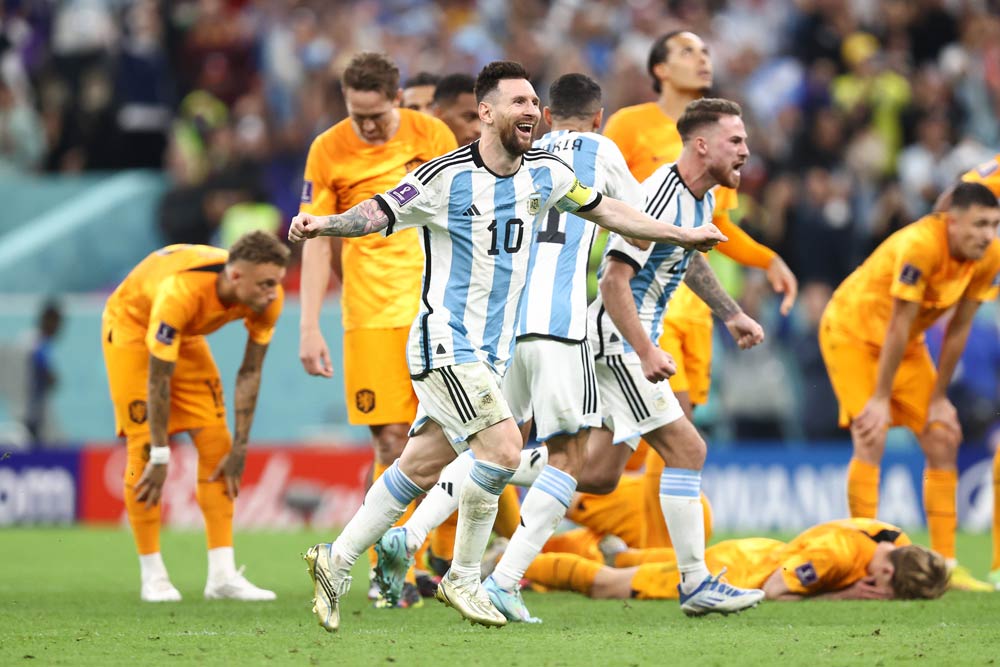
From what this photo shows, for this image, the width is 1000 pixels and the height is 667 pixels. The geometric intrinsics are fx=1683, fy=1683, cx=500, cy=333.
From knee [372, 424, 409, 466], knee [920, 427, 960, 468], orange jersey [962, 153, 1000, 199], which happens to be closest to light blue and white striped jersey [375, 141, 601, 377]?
knee [372, 424, 409, 466]

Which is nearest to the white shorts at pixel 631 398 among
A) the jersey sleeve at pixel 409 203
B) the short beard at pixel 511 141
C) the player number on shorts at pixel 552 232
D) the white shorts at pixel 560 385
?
the white shorts at pixel 560 385

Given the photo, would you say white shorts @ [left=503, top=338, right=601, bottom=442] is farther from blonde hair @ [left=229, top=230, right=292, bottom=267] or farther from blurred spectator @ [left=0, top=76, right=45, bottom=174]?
blurred spectator @ [left=0, top=76, right=45, bottom=174]

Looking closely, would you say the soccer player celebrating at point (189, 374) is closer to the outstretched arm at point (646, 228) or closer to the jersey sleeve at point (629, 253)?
the jersey sleeve at point (629, 253)

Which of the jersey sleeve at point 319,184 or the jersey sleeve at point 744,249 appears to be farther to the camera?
the jersey sleeve at point 744,249

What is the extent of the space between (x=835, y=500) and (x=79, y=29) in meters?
11.1

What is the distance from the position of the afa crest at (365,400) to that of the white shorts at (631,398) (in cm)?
126

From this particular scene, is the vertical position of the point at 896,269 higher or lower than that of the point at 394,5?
lower

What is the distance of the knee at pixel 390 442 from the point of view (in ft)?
29.1

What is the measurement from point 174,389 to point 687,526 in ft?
10.2

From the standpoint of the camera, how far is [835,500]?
591 inches

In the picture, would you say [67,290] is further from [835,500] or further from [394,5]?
[835,500]

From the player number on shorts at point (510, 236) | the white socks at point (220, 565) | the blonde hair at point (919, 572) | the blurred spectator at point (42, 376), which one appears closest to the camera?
the player number on shorts at point (510, 236)

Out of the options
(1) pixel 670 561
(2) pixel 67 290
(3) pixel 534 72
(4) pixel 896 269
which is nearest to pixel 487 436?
(1) pixel 670 561

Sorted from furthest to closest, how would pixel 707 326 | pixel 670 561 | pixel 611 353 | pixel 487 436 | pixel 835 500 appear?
pixel 835 500 → pixel 707 326 → pixel 670 561 → pixel 611 353 → pixel 487 436
